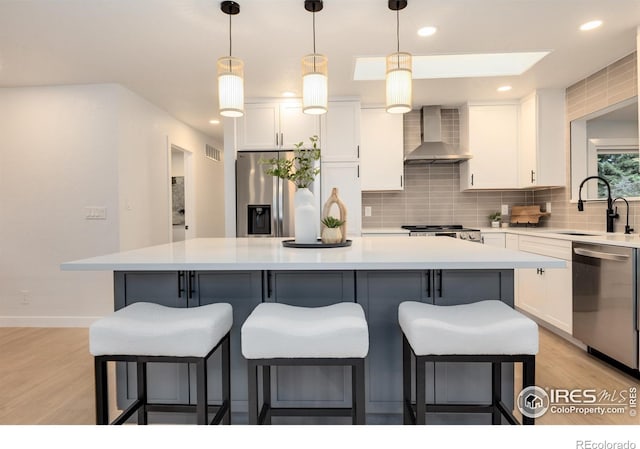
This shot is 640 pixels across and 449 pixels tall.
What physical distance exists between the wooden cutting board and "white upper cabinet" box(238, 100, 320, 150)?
96.4 inches

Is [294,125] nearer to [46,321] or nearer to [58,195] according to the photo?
[58,195]

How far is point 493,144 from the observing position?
14.2 ft

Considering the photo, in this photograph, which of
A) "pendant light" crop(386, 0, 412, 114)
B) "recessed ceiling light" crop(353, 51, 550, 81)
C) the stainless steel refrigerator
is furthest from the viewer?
the stainless steel refrigerator

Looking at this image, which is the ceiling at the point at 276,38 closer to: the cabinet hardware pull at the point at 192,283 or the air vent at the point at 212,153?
the cabinet hardware pull at the point at 192,283

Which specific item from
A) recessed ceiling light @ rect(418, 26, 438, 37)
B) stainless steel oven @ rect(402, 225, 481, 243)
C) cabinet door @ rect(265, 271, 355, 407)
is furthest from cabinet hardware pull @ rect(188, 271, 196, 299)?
stainless steel oven @ rect(402, 225, 481, 243)

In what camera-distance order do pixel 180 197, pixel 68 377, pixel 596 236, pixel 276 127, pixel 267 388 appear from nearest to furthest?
pixel 267 388 < pixel 68 377 < pixel 596 236 < pixel 276 127 < pixel 180 197

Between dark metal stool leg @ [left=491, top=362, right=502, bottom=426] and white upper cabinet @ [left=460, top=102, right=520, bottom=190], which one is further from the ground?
white upper cabinet @ [left=460, top=102, right=520, bottom=190]

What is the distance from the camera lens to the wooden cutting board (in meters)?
4.34

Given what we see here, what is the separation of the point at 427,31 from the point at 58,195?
11.8ft

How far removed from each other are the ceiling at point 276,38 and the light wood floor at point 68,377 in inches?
90.9

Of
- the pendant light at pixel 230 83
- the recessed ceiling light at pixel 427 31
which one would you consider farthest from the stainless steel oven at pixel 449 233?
the pendant light at pixel 230 83

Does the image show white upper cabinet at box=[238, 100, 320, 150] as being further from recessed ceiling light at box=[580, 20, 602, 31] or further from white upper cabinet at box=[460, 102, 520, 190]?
recessed ceiling light at box=[580, 20, 602, 31]

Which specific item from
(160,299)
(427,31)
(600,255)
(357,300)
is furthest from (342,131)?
(160,299)
